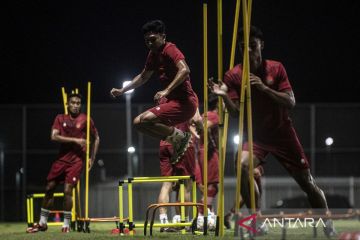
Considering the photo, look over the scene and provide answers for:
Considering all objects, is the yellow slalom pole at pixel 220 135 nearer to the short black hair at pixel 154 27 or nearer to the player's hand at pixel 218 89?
the player's hand at pixel 218 89

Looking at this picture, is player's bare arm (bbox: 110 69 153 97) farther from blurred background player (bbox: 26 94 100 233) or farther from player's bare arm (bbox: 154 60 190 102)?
blurred background player (bbox: 26 94 100 233)

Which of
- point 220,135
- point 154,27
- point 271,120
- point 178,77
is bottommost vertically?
point 220,135

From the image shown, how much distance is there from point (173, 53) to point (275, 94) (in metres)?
1.54

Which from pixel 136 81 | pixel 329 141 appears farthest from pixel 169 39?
pixel 136 81

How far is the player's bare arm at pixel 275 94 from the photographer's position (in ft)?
25.7

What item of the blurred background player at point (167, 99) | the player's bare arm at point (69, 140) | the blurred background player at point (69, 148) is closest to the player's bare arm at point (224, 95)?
the blurred background player at point (167, 99)

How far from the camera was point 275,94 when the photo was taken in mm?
8195

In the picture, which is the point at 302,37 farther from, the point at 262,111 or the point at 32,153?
the point at 262,111

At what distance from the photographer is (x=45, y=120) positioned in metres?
22.5

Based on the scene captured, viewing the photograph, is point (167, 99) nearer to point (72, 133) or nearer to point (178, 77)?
point (178, 77)

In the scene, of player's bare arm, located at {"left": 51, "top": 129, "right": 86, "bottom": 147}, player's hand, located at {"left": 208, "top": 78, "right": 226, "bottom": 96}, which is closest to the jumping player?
player's hand, located at {"left": 208, "top": 78, "right": 226, "bottom": 96}

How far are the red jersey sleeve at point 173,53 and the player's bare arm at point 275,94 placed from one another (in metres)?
1.40

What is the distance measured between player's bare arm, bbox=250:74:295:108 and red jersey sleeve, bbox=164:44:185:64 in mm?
1400

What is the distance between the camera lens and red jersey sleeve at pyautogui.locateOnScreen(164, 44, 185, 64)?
915 cm
